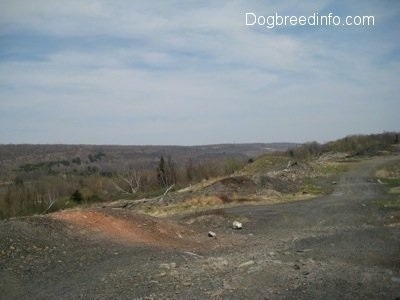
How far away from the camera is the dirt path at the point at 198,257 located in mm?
8031

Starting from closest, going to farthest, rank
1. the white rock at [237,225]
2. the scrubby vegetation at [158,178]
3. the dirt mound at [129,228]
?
the dirt mound at [129,228], the white rock at [237,225], the scrubby vegetation at [158,178]

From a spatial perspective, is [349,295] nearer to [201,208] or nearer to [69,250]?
[69,250]

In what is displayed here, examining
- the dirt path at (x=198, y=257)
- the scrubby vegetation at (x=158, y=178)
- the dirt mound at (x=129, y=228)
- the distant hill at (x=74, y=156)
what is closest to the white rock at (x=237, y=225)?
the dirt path at (x=198, y=257)

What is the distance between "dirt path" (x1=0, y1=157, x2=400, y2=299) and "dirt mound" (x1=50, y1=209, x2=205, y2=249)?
0.11 ft

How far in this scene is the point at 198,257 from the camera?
10711 millimetres

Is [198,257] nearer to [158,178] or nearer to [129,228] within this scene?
[129,228]

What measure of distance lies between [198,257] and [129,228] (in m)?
4.05

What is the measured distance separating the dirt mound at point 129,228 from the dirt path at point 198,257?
0.03 metres

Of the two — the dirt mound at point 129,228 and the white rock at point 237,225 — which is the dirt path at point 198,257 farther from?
the white rock at point 237,225

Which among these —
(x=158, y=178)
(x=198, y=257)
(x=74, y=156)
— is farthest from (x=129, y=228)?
(x=74, y=156)

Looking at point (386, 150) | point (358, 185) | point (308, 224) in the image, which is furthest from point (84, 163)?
point (308, 224)

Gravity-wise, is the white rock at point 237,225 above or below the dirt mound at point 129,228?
below

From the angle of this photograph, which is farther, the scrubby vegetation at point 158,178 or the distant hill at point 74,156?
the distant hill at point 74,156

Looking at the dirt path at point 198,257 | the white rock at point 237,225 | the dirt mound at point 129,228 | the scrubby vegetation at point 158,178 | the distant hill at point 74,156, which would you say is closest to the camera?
the dirt path at point 198,257
